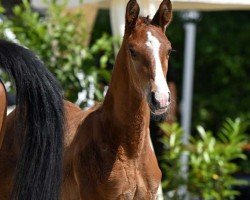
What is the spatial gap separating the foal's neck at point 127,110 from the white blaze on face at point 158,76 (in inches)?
9.1

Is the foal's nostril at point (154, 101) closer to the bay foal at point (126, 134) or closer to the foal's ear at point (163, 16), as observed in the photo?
the bay foal at point (126, 134)

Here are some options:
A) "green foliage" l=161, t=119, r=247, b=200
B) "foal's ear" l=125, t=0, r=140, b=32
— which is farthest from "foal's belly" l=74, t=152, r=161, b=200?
"green foliage" l=161, t=119, r=247, b=200

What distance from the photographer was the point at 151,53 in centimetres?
524

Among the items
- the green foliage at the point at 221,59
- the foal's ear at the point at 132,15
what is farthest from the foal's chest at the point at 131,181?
the green foliage at the point at 221,59

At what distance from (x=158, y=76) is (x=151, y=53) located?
0.17m

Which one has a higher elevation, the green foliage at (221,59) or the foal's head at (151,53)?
the foal's head at (151,53)

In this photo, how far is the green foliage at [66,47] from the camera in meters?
7.77

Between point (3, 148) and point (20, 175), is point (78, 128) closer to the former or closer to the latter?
point (3, 148)

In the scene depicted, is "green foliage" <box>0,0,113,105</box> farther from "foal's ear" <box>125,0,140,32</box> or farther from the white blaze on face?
the white blaze on face

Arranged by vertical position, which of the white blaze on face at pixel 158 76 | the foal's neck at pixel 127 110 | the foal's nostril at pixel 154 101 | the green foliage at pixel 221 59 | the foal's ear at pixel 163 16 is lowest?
the green foliage at pixel 221 59

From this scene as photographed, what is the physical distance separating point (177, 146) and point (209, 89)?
4317 mm

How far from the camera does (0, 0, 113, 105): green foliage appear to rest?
25.5 feet

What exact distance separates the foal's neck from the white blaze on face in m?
0.23

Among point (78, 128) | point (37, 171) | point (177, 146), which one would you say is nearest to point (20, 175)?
point (37, 171)
